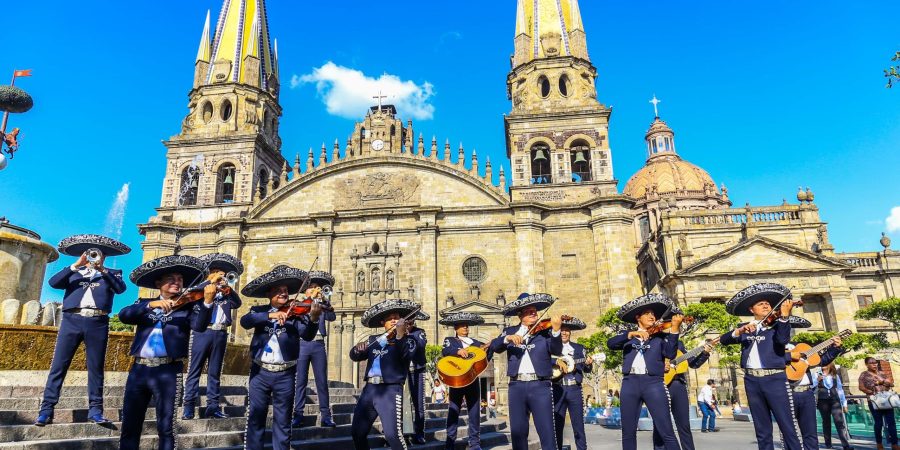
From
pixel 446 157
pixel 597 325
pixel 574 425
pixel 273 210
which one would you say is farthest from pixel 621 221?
pixel 574 425

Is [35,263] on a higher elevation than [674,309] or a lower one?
higher

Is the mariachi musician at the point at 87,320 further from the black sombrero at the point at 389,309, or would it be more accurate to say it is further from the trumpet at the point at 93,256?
the black sombrero at the point at 389,309

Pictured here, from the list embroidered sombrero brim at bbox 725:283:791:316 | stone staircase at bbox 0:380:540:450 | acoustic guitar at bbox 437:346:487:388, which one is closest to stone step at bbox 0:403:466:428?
stone staircase at bbox 0:380:540:450

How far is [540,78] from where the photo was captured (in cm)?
3216

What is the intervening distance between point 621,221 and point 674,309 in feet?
68.3

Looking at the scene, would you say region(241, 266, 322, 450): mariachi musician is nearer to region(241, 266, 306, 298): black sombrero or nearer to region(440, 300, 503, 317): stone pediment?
region(241, 266, 306, 298): black sombrero

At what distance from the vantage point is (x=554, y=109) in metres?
30.9

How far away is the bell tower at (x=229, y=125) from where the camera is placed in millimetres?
32062

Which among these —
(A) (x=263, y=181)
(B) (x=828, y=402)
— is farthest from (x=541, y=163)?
(B) (x=828, y=402)

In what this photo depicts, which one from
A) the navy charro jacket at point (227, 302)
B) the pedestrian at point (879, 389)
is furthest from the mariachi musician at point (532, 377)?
the pedestrian at point (879, 389)

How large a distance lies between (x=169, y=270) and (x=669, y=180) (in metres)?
50.3

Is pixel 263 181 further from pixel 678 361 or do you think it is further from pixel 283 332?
pixel 678 361

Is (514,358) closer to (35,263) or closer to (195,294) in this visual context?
(195,294)

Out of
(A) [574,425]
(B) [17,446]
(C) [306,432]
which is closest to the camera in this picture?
(B) [17,446]
